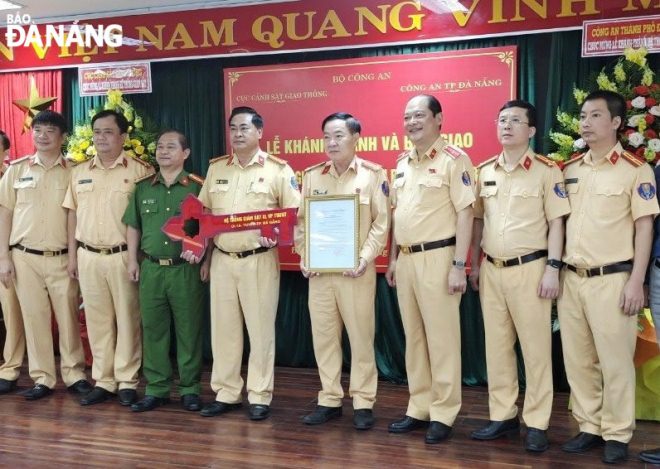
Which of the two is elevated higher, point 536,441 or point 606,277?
point 606,277

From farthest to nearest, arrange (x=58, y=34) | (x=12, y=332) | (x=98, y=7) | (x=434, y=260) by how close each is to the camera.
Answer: (x=58, y=34) < (x=98, y=7) < (x=12, y=332) < (x=434, y=260)

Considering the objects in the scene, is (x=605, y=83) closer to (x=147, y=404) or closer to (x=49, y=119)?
(x=147, y=404)

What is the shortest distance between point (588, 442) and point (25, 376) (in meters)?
3.62

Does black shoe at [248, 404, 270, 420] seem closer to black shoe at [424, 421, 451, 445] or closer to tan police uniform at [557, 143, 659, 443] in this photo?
black shoe at [424, 421, 451, 445]

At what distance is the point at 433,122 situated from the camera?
3.48 m

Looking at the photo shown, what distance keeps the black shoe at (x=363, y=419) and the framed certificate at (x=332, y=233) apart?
30.1 inches

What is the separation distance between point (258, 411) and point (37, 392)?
1464 millimetres

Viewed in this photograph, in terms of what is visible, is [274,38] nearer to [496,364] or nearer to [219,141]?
[219,141]

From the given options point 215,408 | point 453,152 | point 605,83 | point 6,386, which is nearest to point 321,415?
point 215,408

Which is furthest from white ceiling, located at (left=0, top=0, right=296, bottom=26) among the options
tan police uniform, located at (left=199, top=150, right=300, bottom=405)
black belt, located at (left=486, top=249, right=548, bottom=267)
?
black belt, located at (left=486, top=249, right=548, bottom=267)

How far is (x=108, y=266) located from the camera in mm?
4117

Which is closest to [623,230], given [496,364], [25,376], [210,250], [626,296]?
[626,296]

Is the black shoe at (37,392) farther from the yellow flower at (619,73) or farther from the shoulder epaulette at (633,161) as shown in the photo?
the yellow flower at (619,73)

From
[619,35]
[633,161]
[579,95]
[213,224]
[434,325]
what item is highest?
[619,35]
